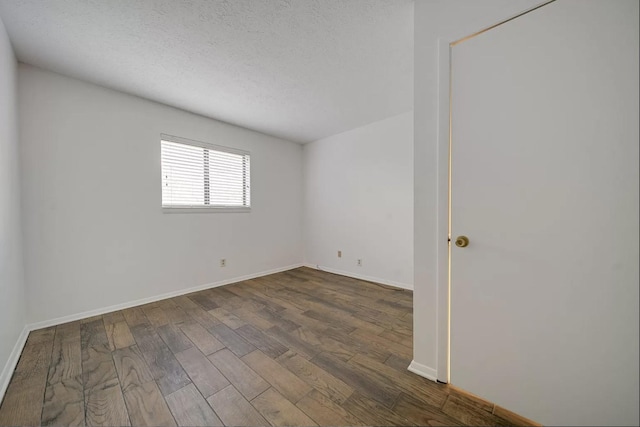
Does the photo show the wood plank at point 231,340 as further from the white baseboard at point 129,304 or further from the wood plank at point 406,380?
the white baseboard at point 129,304

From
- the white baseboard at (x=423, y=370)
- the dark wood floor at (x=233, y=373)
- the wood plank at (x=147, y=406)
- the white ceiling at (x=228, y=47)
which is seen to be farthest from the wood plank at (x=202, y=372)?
the white ceiling at (x=228, y=47)

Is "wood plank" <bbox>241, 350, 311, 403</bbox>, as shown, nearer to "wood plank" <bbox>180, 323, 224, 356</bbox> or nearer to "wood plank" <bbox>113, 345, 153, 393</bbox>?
"wood plank" <bbox>180, 323, 224, 356</bbox>

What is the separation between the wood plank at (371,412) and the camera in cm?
112

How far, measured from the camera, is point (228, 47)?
1.83m

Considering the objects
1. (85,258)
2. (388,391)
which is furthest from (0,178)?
(388,391)

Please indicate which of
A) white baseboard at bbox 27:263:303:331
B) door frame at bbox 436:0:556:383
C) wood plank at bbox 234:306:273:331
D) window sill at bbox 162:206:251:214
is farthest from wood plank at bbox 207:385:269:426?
window sill at bbox 162:206:251:214

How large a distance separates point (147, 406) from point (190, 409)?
25 cm

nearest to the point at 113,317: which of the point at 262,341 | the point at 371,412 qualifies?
the point at 262,341

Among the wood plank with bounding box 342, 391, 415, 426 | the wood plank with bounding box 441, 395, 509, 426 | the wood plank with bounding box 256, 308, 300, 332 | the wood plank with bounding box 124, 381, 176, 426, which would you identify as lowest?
the wood plank with bounding box 256, 308, 300, 332

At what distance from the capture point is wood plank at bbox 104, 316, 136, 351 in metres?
1.82

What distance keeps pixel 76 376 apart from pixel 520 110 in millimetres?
3077

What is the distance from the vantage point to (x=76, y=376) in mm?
1461

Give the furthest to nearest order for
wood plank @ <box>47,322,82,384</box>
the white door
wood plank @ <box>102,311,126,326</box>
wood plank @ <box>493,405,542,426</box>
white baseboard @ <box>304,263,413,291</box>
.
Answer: white baseboard @ <box>304,263,413,291</box> < wood plank @ <box>102,311,126,326</box> < wood plank @ <box>47,322,82,384</box> < wood plank @ <box>493,405,542,426</box> < the white door

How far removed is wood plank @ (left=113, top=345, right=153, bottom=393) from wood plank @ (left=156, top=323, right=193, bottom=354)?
0.19 metres
